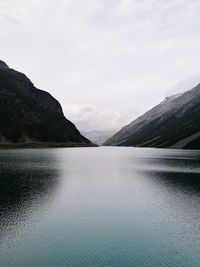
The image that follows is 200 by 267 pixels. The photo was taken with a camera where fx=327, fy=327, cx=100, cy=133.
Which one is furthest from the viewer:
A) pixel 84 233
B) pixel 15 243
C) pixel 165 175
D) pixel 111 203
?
pixel 165 175

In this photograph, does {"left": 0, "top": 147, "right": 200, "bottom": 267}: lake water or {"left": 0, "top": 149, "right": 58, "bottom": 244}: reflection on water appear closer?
{"left": 0, "top": 147, "right": 200, "bottom": 267}: lake water

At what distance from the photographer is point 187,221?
153 ft

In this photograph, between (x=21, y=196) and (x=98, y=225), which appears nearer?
(x=98, y=225)

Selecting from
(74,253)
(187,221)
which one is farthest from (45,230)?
(187,221)

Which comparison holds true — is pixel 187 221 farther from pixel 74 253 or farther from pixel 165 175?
pixel 165 175

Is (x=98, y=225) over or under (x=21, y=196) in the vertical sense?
under

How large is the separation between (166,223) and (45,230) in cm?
1687

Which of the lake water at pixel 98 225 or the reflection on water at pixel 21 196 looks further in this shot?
the reflection on water at pixel 21 196

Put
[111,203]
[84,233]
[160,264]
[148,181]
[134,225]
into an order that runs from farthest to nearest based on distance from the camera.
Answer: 1. [148,181]
2. [111,203]
3. [134,225]
4. [84,233]
5. [160,264]

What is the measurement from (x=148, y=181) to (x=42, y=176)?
29.8 m

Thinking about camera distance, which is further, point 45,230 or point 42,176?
point 42,176

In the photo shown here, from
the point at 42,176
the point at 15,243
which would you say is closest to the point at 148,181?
the point at 42,176

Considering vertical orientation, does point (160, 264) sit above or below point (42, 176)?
below

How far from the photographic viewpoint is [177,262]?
31.8m
